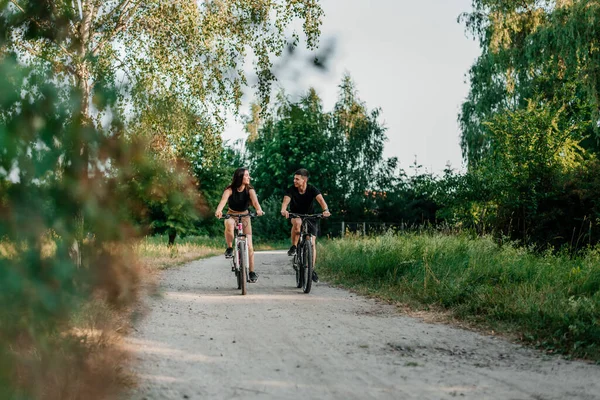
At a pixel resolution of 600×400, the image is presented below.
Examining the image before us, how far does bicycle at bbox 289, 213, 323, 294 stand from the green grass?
104 centimetres

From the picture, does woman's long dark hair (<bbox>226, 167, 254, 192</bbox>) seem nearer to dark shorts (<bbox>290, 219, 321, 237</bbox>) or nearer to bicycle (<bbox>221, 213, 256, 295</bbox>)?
bicycle (<bbox>221, 213, 256, 295</bbox>)

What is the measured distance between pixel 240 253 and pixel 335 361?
5032 mm

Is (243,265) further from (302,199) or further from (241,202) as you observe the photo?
(302,199)

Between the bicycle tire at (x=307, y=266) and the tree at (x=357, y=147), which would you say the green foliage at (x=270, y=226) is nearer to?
the tree at (x=357, y=147)

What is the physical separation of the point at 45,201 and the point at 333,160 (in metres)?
51.3

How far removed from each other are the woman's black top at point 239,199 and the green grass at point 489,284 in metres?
2.48

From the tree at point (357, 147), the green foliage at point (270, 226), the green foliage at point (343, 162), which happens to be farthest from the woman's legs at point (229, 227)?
the tree at point (357, 147)

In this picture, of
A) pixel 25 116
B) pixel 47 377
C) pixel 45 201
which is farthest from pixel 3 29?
pixel 47 377

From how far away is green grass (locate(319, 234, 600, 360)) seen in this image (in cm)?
619

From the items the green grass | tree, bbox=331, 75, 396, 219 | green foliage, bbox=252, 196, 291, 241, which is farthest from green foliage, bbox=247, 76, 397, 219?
the green grass

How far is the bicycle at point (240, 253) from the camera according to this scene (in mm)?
9883

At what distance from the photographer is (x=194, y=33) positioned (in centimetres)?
1265

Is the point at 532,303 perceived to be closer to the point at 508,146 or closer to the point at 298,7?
the point at 298,7

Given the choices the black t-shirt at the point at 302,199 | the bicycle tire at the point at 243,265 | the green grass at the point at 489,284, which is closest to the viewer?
the green grass at the point at 489,284
